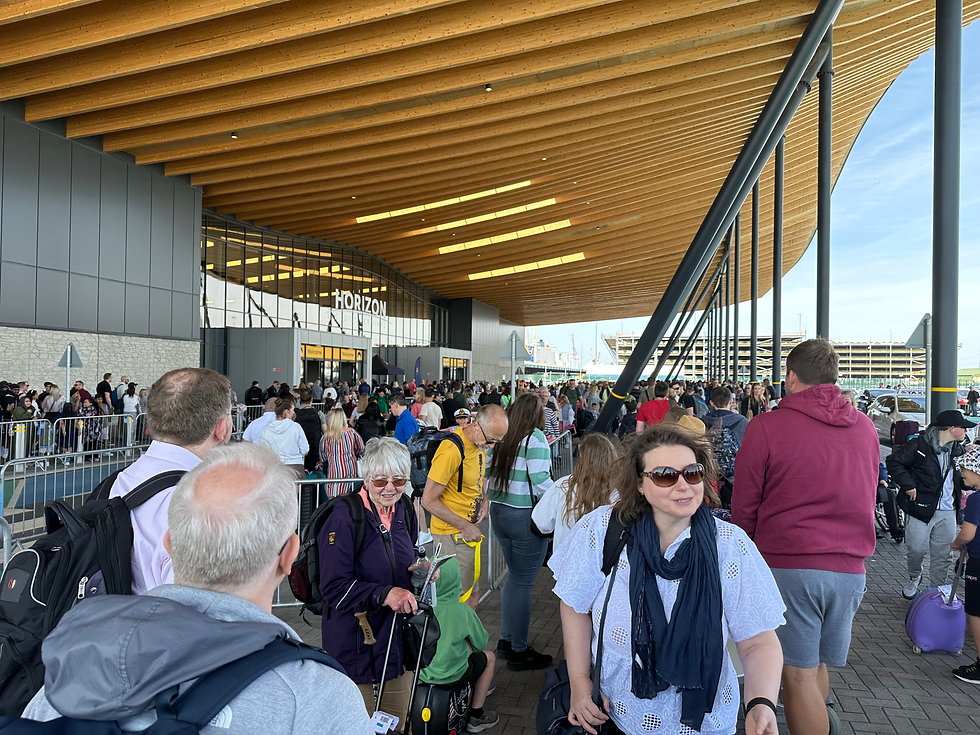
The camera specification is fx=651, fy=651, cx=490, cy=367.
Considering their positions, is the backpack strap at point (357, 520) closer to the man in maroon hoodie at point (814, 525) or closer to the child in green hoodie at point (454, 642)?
the child in green hoodie at point (454, 642)

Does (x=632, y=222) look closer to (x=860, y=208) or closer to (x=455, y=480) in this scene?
(x=860, y=208)

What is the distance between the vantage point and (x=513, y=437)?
4.79m

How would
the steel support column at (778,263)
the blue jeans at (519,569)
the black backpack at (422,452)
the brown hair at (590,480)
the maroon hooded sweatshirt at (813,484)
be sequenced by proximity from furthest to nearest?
the steel support column at (778,263)
the black backpack at (422,452)
the blue jeans at (519,569)
the brown hair at (590,480)
the maroon hooded sweatshirt at (813,484)

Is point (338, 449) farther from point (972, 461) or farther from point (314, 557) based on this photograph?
point (972, 461)

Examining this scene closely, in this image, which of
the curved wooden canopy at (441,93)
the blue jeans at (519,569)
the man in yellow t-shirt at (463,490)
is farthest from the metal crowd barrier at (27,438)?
the blue jeans at (519,569)

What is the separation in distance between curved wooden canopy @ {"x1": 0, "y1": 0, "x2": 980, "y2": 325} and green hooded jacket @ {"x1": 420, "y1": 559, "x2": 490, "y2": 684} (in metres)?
10.1

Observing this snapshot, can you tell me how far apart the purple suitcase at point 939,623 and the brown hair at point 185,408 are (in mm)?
5316

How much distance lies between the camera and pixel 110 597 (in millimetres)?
1123

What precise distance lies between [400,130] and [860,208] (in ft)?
46.5

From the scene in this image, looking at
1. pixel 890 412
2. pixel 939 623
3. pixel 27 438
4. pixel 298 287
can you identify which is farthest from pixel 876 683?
pixel 298 287

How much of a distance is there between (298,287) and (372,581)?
27298mm

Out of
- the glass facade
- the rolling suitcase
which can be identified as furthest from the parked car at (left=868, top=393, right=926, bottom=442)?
the glass facade

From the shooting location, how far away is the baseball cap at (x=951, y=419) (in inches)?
223

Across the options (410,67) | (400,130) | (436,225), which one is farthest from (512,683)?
(436,225)
